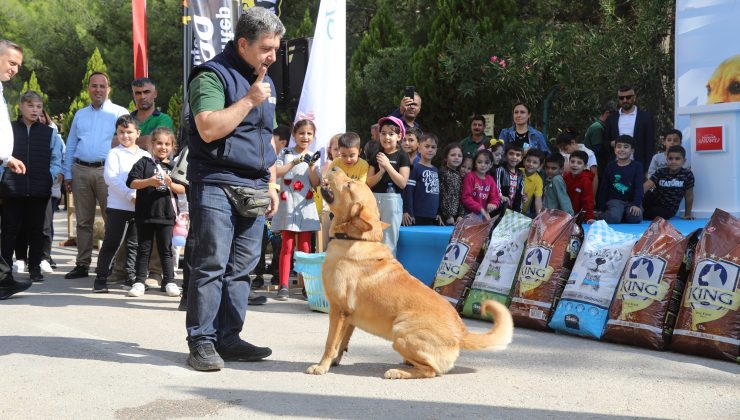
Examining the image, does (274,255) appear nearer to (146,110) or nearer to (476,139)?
(146,110)

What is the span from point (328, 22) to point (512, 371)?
5.65 metres

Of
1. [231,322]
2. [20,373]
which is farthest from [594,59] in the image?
[20,373]

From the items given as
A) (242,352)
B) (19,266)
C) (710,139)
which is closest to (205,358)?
(242,352)

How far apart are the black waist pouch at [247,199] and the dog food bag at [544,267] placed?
8.28 feet

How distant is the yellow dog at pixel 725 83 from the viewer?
9570mm

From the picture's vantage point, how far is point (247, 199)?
484cm

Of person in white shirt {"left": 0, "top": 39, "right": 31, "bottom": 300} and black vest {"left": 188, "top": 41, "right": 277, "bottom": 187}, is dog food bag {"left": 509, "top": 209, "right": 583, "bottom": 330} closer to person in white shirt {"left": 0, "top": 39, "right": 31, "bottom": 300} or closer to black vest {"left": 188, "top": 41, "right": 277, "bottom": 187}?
black vest {"left": 188, "top": 41, "right": 277, "bottom": 187}

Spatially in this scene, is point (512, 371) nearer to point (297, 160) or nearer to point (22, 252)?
point (297, 160)

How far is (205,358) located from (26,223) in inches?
204

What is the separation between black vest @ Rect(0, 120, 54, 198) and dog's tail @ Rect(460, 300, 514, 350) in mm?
5995

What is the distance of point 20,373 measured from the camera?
466cm

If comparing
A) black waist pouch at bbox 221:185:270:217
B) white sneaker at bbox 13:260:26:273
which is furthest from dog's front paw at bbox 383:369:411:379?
white sneaker at bbox 13:260:26:273

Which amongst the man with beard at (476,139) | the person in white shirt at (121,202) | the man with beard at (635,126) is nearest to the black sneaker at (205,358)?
the person in white shirt at (121,202)

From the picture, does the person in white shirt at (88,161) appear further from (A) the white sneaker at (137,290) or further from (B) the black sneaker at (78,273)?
(A) the white sneaker at (137,290)
